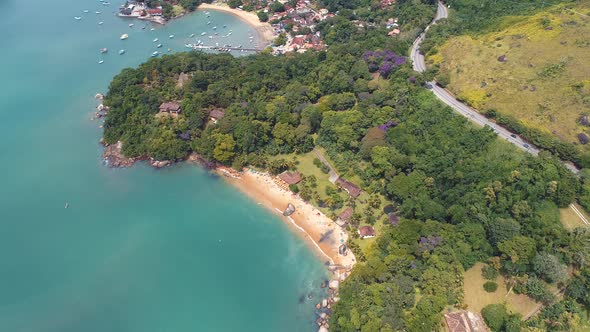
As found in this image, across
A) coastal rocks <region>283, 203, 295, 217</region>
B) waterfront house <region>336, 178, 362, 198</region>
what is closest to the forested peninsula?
waterfront house <region>336, 178, 362, 198</region>

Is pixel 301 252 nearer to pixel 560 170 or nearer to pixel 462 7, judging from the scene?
pixel 560 170

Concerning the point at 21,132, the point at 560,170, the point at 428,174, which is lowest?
the point at 21,132

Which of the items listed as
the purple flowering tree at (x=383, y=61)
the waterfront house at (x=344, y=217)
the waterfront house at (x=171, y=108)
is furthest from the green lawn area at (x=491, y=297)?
the waterfront house at (x=171, y=108)

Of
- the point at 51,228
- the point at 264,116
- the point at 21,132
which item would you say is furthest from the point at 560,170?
the point at 21,132

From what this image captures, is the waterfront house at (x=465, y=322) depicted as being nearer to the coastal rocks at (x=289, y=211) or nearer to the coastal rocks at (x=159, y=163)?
the coastal rocks at (x=289, y=211)

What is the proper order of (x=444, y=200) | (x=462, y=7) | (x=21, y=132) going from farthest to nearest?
(x=462, y=7) < (x=21, y=132) < (x=444, y=200)

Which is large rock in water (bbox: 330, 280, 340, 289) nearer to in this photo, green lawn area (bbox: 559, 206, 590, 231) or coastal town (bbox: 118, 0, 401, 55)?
green lawn area (bbox: 559, 206, 590, 231)
